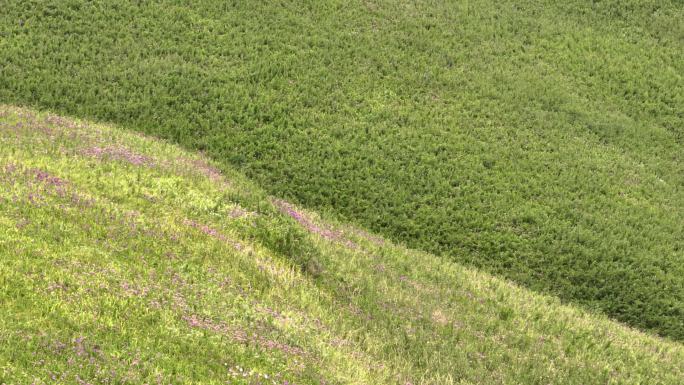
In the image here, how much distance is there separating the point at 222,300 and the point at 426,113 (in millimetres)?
23381

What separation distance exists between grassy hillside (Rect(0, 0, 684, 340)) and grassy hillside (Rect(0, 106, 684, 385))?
16.7 feet

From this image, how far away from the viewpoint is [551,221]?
24.9 metres

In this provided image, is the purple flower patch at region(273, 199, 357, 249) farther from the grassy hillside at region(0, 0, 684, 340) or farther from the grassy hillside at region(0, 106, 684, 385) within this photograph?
the grassy hillside at region(0, 0, 684, 340)

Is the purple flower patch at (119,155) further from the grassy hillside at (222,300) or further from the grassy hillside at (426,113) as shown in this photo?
the grassy hillside at (426,113)

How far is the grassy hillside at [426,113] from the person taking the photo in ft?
78.6

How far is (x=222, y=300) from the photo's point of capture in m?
9.79

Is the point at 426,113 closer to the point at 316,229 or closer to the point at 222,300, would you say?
the point at 316,229

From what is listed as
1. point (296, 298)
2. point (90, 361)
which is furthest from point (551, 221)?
point (90, 361)

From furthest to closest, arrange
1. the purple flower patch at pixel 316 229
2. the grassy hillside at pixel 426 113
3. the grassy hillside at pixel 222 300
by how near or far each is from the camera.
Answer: the grassy hillside at pixel 426 113, the purple flower patch at pixel 316 229, the grassy hillside at pixel 222 300

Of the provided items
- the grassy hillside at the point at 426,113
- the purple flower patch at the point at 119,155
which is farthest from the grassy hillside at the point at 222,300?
the grassy hillside at the point at 426,113

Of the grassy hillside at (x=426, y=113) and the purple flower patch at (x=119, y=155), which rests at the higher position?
the purple flower patch at (x=119, y=155)

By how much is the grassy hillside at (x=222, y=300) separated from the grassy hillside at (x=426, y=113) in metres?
5.10

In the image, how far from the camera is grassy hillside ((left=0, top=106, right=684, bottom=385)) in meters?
7.54

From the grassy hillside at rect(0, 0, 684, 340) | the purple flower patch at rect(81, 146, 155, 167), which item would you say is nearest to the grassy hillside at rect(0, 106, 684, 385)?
the purple flower patch at rect(81, 146, 155, 167)
